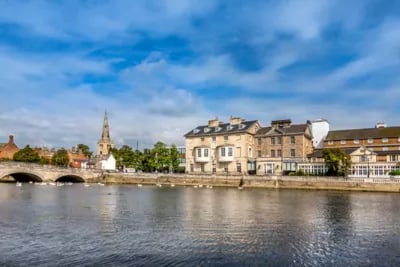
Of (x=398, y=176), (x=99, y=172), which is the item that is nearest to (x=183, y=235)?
(x=398, y=176)

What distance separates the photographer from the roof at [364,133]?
6969 centimetres

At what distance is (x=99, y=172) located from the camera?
82.2 meters

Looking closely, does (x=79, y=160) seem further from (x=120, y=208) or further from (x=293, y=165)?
(x=120, y=208)

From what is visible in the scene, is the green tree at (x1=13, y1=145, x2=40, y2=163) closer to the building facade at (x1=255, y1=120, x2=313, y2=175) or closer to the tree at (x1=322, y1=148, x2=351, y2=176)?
the building facade at (x1=255, y1=120, x2=313, y2=175)

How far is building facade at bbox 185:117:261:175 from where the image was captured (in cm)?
7650

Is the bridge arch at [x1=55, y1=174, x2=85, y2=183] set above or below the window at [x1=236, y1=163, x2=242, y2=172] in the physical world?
below

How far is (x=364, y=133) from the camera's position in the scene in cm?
7244

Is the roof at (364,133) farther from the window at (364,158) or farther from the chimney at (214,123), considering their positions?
the chimney at (214,123)

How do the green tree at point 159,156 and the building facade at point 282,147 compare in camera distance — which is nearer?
the building facade at point 282,147

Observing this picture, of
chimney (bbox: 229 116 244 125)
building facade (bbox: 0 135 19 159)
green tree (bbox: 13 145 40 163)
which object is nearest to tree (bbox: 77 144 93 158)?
building facade (bbox: 0 135 19 159)

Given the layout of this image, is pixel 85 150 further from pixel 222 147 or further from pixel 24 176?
pixel 222 147

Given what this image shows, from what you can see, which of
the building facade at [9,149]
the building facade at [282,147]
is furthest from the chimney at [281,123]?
the building facade at [9,149]

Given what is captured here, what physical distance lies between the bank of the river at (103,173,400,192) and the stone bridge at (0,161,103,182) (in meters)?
4.03

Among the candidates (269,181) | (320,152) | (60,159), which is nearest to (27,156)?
(60,159)
